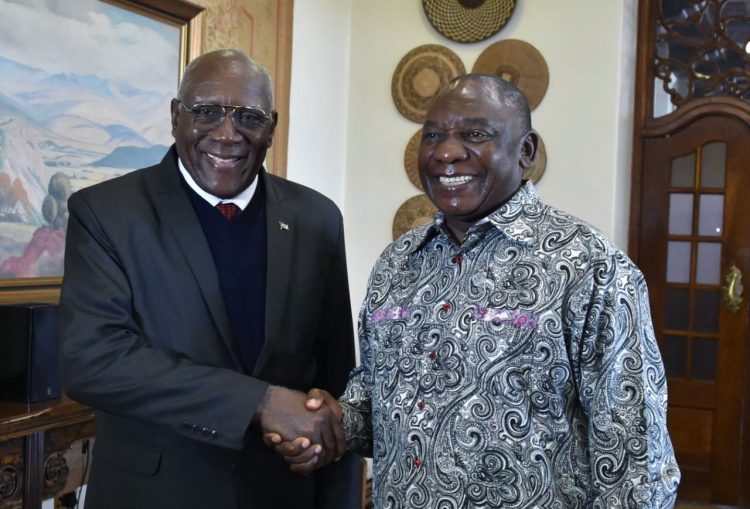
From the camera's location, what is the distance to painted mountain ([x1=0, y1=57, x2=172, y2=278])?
273 cm

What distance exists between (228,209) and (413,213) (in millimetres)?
3063

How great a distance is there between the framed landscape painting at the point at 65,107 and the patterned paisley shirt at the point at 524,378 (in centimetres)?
169

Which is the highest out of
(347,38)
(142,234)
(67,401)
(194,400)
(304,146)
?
(347,38)

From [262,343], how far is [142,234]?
1.19 ft

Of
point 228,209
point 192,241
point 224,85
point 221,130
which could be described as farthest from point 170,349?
point 224,85

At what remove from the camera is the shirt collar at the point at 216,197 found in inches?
75.9

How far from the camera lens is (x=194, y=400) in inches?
67.0

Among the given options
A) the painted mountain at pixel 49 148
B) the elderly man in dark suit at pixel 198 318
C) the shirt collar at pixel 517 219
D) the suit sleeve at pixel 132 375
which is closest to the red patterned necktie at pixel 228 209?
the elderly man in dark suit at pixel 198 318

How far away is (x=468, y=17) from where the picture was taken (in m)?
4.76

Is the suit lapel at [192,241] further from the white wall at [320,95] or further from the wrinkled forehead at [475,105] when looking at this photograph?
the white wall at [320,95]

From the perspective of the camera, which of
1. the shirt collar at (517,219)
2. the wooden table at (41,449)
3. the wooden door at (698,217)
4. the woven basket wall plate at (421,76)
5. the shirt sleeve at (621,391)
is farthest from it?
the woven basket wall plate at (421,76)

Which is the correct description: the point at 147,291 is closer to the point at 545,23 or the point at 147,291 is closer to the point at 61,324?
the point at 61,324

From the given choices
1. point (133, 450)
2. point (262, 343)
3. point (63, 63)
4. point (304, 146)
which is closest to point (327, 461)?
point (262, 343)

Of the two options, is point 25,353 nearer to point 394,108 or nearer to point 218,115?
point 218,115
